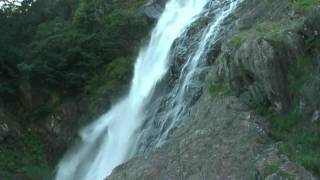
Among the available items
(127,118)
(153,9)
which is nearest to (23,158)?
(127,118)

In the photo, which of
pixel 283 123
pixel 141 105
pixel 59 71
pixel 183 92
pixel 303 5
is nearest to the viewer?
pixel 283 123

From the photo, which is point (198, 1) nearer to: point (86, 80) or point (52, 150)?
point (86, 80)

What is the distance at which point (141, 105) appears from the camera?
66.6ft

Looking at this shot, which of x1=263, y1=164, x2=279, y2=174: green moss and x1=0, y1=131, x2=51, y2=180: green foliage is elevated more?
x1=0, y1=131, x2=51, y2=180: green foliage

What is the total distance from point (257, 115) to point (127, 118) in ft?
26.4

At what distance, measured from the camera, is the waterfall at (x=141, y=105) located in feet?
59.2

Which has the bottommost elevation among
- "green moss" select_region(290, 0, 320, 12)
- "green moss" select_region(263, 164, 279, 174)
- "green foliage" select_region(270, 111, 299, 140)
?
"green foliage" select_region(270, 111, 299, 140)

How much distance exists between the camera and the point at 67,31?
1021 inches

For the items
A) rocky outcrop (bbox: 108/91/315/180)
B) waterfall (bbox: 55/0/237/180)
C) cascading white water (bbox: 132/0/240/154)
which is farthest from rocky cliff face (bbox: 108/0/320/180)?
waterfall (bbox: 55/0/237/180)

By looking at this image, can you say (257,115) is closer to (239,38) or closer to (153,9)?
(239,38)

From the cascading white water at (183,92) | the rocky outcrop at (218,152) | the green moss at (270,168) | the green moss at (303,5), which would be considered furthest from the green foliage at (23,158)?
the green moss at (270,168)

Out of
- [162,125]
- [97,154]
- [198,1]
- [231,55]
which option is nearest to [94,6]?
[198,1]

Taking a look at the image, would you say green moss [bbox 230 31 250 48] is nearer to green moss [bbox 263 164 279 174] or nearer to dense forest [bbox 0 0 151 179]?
green moss [bbox 263 164 279 174]

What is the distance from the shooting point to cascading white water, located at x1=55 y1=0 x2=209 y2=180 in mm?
19797
